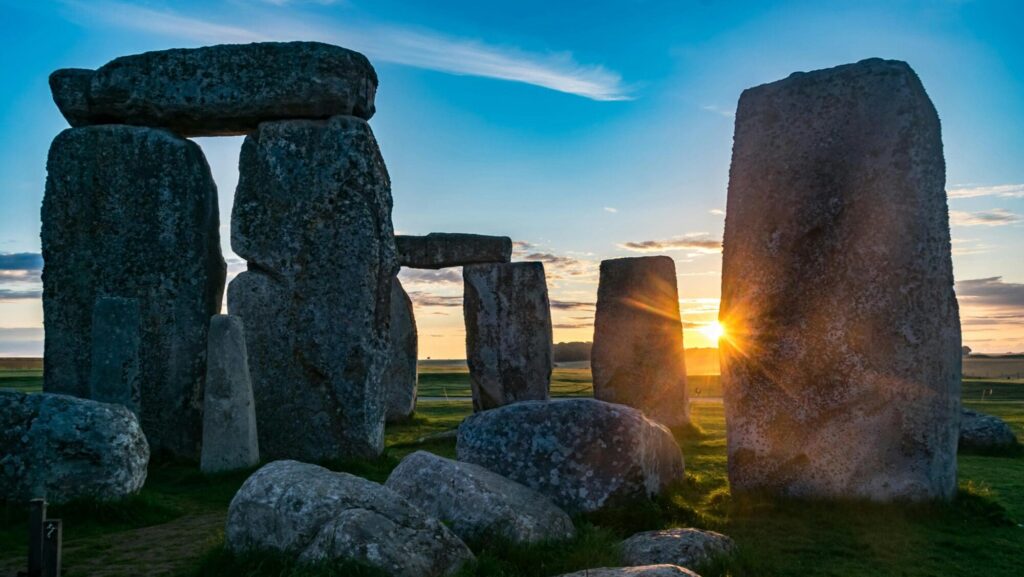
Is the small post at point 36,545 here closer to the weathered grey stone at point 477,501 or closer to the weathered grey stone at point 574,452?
the weathered grey stone at point 477,501

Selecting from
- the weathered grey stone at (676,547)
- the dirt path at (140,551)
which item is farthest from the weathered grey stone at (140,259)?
the weathered grey stone at (676,547)

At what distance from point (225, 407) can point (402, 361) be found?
7.94m

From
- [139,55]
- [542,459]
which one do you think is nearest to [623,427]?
[542,459]

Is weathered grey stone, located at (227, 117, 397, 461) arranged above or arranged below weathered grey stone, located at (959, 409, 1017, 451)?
above

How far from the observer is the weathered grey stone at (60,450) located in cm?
809

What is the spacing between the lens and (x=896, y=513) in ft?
25.0

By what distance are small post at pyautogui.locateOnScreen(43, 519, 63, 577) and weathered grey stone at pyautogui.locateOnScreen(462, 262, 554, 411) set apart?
12.5 metres

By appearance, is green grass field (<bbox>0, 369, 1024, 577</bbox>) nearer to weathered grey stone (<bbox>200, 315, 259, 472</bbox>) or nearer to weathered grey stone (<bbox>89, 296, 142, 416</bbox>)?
weathered grey stone (<bbox>200, 315, 259, 472</bbox>)

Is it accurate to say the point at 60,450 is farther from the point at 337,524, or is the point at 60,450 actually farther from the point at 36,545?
the point at 337,524

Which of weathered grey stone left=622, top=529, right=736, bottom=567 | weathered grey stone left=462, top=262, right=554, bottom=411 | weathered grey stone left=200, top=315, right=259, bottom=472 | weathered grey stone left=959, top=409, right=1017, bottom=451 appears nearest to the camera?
weathered grey stone left=622, top=529, right=736, bottom=567

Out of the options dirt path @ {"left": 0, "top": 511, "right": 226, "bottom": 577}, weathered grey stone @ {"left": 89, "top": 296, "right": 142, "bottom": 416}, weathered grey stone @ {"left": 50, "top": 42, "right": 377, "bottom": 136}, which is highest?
weathered grey stone @ {"left": 50, "top": 42, "right": 377, "bottom": 136}

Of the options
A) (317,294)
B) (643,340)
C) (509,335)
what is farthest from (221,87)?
(643,340)

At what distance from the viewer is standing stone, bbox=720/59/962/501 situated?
7738 millimetres

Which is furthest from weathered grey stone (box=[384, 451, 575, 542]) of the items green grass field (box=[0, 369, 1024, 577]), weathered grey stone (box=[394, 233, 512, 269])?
weathered grey stone (box=[394, 233, 512, 269])
